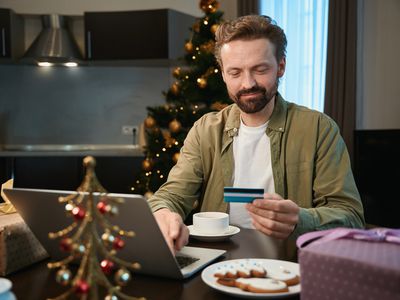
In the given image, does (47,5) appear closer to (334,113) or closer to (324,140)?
(334,113)

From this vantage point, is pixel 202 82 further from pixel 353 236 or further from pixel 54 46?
pixel 353 236

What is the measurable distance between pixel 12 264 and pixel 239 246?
20.3 inches

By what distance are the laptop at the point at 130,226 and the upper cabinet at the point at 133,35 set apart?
360 cm

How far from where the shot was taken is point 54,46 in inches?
173

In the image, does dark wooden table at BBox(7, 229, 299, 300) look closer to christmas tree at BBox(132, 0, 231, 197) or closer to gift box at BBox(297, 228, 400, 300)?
gift box at BBox(297, 228, 400, 300)

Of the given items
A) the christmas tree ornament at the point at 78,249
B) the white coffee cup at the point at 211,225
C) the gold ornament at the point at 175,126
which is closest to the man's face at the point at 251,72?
the white coffee cup at the point at 211,225

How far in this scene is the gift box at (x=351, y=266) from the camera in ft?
1.93

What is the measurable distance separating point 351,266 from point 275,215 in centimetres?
51

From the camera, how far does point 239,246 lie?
45.6 inches

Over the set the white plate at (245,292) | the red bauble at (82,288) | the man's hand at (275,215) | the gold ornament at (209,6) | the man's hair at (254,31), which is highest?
the gold ornament at (209,6)

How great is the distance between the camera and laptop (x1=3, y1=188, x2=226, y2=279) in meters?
0.79

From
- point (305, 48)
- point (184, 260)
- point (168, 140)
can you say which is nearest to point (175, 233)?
point (184, 260)

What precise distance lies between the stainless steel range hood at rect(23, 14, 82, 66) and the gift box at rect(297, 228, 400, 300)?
13.5 feet

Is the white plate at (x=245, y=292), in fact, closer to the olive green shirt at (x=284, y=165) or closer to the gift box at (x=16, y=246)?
the gift box at (x=16, y=246)
